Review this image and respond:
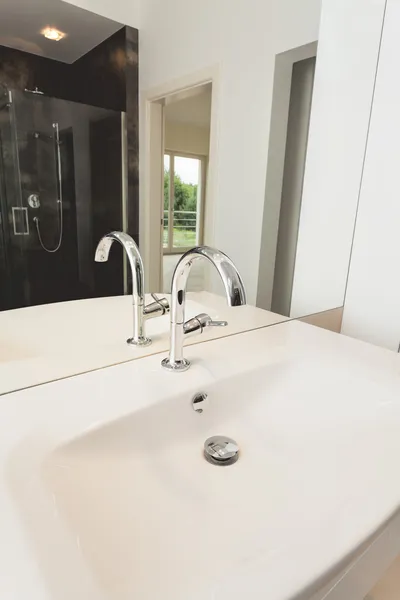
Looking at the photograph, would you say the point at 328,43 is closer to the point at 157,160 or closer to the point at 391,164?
the point at 391,164

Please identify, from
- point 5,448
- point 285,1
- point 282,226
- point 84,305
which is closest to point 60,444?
point 5,448

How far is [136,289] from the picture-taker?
908 millimetres

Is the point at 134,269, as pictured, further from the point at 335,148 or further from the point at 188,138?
the point at 335,148

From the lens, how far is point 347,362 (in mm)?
948

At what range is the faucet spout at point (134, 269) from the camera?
0.87 meters

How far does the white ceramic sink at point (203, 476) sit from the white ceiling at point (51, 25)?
0.66 metres

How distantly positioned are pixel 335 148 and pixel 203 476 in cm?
111

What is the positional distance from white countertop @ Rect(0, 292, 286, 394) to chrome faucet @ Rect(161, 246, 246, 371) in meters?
0.09

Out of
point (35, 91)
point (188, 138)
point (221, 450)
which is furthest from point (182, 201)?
point (221, 450)

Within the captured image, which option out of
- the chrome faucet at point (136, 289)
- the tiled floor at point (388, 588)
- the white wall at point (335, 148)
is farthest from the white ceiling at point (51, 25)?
the tiled floor at point (388, 588)

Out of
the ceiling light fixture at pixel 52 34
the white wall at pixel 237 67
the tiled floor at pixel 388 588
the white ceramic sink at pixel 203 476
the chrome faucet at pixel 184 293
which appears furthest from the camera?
the white wall at pixel 237 67

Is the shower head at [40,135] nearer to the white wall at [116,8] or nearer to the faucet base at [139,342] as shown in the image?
the white wall at [116,8]

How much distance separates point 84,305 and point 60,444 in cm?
37

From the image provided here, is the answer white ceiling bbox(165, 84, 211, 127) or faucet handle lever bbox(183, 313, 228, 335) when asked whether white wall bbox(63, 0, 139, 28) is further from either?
faucet handle lever bbox(183, 313, 228, 335)
